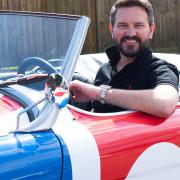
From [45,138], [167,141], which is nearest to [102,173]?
[45,138]

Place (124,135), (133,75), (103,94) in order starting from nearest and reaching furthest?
(124,135), (103,94), (133,75)

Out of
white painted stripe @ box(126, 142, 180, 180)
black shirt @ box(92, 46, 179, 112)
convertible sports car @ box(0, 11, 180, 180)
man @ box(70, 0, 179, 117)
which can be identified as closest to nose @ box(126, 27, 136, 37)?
man @ box(70, 0, 179, 117)

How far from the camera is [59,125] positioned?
1939 millimetres

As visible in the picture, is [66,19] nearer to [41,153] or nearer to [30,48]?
[30,48]

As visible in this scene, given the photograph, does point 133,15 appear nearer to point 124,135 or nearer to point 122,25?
point 122,25

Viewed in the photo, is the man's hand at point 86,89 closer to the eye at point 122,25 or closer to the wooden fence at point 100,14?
the eye at point 122,25

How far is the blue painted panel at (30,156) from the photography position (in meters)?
1.70

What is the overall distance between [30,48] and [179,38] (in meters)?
9.67

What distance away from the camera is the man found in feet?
7.46

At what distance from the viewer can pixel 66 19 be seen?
2357mm

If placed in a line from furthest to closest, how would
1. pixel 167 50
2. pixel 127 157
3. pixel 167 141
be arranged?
pixel 167 50, pixel 167 141, pixel 127 157

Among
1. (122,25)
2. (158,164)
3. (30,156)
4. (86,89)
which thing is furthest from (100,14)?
(30,156)

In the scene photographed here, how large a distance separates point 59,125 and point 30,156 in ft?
0.78

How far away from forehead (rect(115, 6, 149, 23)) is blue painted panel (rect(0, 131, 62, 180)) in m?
1.07
